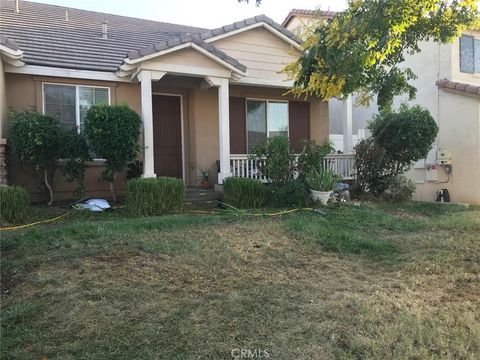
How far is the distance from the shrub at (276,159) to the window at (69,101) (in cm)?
404

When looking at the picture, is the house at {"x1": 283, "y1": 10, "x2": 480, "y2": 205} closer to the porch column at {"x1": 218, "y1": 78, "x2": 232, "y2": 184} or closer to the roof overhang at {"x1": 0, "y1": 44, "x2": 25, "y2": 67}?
the porch column at {"x1": 218, "y1": 78, "x2": 232, "y2": 184}

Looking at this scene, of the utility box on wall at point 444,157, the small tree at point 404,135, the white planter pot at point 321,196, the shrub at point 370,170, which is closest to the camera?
the white planter pot at point 321,196

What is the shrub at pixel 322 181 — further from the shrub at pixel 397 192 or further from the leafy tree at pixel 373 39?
the shrub at pixel 397 192

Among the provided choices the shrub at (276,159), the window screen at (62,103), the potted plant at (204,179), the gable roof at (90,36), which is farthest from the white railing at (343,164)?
the window screen at (62,103)

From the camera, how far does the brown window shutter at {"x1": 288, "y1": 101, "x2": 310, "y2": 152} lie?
485 inches

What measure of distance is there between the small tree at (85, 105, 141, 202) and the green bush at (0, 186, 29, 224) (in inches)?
67.9

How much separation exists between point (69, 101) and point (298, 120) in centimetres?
646

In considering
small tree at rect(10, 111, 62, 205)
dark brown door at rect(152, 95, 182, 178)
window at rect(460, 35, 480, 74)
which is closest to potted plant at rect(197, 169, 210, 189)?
dark brown door at rect(152, 95, 182, 178)

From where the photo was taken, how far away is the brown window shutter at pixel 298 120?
12.3 metres

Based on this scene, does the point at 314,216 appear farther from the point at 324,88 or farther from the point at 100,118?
the point at 100,118

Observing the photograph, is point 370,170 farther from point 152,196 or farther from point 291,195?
point 152,196

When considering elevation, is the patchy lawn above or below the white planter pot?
below

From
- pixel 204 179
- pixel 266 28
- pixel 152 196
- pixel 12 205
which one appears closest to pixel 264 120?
pixel 266 28

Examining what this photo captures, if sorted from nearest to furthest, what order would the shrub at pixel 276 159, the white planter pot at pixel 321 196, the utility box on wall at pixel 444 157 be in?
the white planter pot at pixel 321 196 < the shrub at pixel 276 159 < the utility box on wall at pixel 444 157
